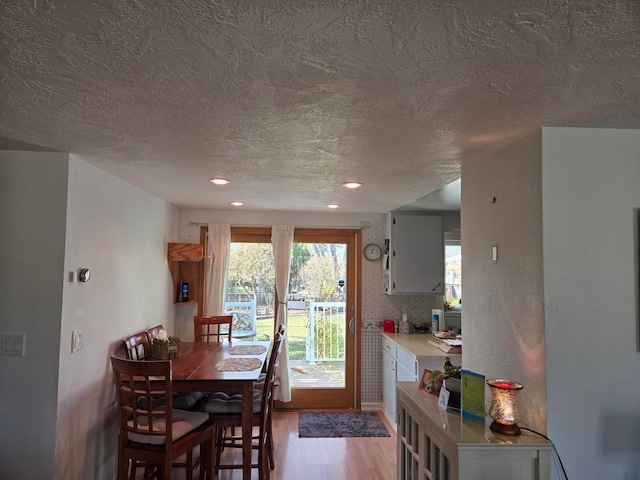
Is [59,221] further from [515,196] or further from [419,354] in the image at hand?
[419,354]

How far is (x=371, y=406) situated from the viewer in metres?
4.82

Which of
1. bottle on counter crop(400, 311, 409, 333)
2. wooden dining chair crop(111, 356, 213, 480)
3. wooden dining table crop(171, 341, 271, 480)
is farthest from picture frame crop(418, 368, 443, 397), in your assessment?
bottle on counter crop(400, 311, 409, 333)

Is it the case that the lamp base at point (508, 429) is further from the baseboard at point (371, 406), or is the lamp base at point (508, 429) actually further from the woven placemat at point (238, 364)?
the baseboard at point (371, 406)

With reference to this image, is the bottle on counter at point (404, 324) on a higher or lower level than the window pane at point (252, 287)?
lower

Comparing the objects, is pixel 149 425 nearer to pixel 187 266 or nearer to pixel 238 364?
pixel 238 364

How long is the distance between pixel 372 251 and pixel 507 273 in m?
2.98

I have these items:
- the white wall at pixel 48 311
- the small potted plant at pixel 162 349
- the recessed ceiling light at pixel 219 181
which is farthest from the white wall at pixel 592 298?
the small potted plant at pixel 162 349

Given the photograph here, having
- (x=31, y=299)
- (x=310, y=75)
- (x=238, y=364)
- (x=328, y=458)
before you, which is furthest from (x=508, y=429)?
(x=31, y=299)

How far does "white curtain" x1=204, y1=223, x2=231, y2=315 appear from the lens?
464cm

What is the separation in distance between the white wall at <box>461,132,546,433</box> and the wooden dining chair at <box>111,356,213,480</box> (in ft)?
5.85

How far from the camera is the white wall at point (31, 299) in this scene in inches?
88.7

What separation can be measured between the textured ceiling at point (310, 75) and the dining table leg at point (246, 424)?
1.56 meters

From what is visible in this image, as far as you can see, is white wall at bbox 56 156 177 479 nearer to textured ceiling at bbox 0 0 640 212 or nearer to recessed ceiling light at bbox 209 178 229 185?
textured ceiling at bbox 0 0 640 212

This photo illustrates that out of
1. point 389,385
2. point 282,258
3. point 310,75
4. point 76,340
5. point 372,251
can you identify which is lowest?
point 389,385
